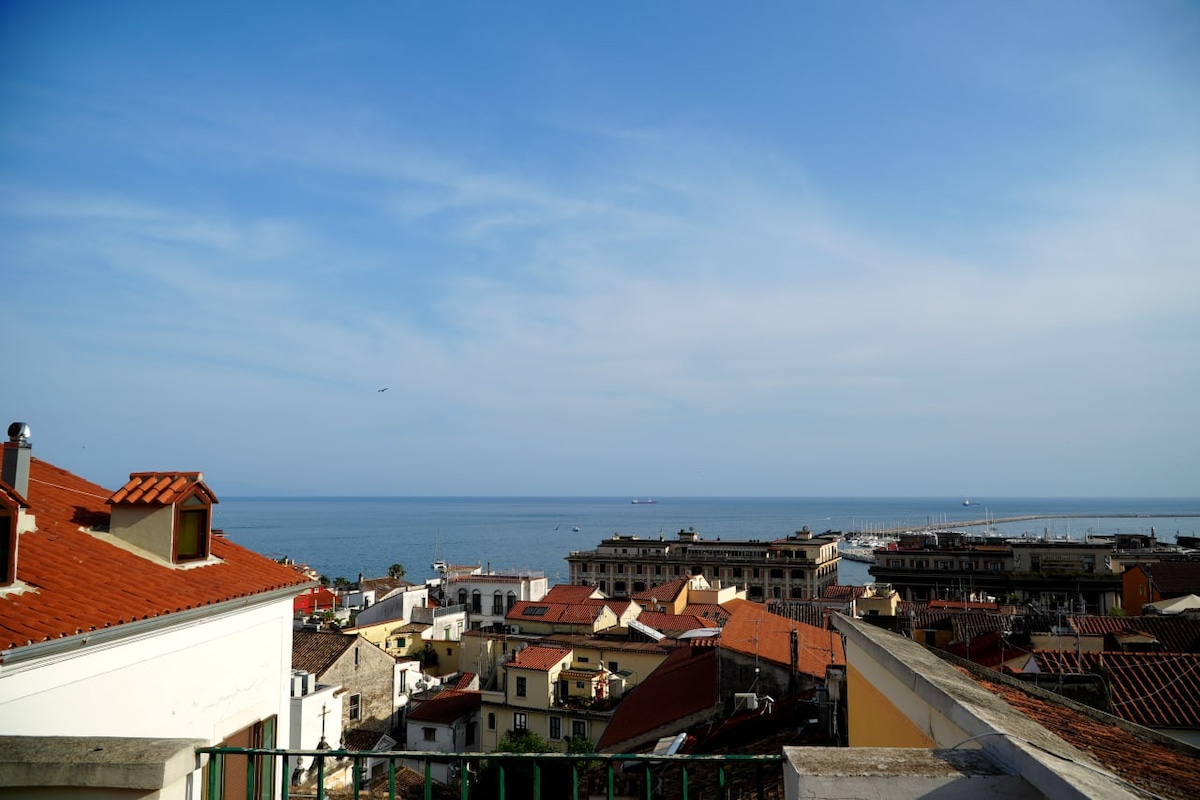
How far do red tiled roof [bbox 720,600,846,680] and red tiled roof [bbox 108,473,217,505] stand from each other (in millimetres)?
11866

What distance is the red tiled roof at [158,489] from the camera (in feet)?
31.2

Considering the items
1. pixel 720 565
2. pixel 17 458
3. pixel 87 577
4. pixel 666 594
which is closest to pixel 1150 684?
pixel 87 577

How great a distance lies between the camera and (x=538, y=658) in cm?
3412

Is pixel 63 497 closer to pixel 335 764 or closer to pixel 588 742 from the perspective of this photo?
pixel 335 764

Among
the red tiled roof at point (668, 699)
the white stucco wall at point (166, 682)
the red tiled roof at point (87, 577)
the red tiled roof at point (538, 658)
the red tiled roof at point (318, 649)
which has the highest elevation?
the red tiled roof at point (87, 577)

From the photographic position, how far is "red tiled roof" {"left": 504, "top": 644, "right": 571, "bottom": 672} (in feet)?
109

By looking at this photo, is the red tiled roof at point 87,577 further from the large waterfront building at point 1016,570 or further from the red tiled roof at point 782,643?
the large waterfront building at point 1016,570

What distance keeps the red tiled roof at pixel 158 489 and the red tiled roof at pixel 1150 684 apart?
1218 cm

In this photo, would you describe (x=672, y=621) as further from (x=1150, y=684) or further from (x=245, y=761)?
(x=245, y=761)

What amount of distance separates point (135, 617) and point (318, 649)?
26.5 m

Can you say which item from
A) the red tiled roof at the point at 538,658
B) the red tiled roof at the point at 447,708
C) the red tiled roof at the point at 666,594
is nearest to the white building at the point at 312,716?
the red tiled roof at the point at 447,708

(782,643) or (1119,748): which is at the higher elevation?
(1119,748)

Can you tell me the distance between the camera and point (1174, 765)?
4.06m

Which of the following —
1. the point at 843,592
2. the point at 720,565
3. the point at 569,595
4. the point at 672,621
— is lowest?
the point at 720,565
